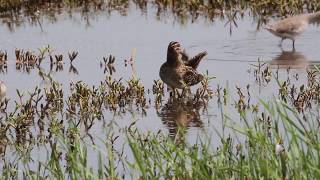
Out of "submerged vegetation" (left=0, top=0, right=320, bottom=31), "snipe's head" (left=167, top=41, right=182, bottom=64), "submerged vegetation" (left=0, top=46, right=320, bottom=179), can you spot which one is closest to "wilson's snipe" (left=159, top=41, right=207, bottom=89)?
"snipe's head" (left=167, top=41, right=182, bottom=64)

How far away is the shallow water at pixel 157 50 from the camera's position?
1004cm

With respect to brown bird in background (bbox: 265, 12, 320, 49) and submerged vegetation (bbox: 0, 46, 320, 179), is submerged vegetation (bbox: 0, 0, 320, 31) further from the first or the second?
submerged vegetation (bbox: 0, 46, 320, 179)

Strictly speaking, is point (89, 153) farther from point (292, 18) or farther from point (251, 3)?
point (251, 3)

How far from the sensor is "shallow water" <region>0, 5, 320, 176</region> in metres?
10.0

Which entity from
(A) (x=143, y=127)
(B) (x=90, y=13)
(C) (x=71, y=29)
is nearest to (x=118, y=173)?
(A) (x=143, y=127)

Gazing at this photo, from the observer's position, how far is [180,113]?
1015 cm

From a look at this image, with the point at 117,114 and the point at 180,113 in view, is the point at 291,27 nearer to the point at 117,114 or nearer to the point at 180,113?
the point at 180,113

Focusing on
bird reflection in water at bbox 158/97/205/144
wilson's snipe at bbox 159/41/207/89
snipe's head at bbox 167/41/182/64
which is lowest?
bird reflection in water at bbox 158/97/205/144

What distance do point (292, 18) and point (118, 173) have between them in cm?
763

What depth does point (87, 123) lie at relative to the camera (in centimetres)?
950

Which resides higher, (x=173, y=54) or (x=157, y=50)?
(x=173, y=54)

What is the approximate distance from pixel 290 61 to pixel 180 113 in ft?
9.85

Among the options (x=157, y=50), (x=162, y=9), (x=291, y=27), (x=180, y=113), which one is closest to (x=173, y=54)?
(x=180, y=113)

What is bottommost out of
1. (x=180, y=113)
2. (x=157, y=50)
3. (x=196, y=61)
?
(x=180, y=113)
